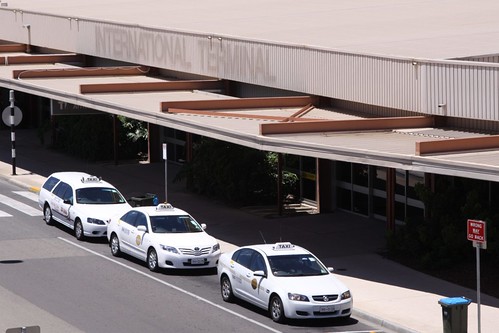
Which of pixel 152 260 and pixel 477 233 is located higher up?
pixel 477 233

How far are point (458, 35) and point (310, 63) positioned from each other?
14.8ft

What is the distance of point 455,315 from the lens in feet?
77.9

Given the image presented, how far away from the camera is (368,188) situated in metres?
37.7

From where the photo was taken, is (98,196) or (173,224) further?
(98,196)

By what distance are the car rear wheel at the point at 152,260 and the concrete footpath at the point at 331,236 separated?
3196 mm

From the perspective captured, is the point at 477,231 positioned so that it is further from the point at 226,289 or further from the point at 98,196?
the point at 98,196

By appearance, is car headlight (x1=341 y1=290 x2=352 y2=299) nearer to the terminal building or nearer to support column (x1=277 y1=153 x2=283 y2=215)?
the terminal building

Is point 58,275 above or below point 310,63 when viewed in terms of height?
below

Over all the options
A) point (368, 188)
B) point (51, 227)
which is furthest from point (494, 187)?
point (51, 227)

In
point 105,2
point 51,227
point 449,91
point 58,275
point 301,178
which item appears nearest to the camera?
point 58,275

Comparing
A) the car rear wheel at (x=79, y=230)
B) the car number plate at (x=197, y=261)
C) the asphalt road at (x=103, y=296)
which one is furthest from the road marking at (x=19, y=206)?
the car number plate at (x=197, y=261)

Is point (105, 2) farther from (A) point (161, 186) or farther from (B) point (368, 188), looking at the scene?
(B) point (368, 188)

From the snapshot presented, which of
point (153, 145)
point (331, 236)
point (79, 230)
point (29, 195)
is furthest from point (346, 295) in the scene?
point (153, 145)

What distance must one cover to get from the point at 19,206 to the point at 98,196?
5343mm
